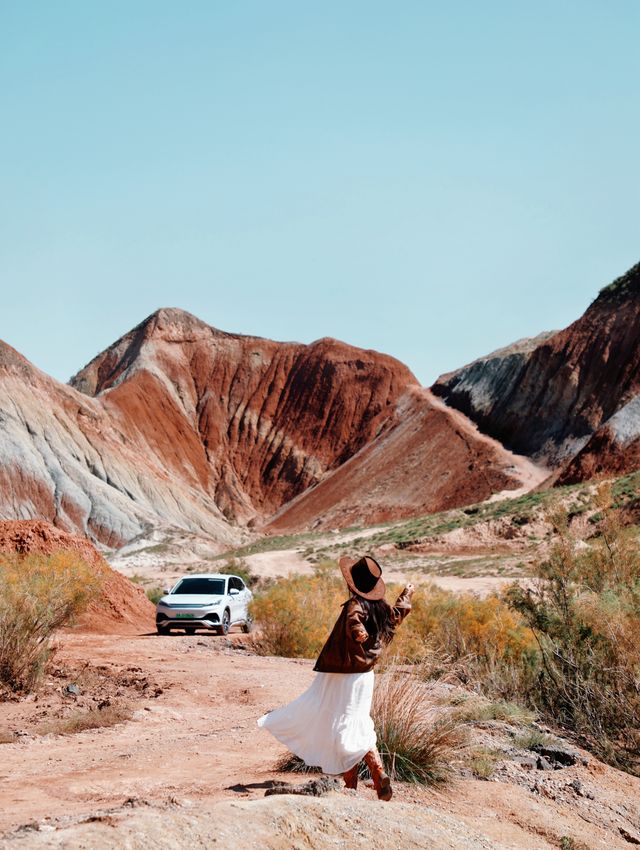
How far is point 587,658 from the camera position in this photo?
33.5 ft

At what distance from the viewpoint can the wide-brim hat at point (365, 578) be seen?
6512mm

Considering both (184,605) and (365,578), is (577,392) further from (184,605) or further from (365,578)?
(365,578)

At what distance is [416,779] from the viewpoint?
7004 millimetres

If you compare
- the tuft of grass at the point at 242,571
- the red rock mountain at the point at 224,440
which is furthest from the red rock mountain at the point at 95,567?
the red rock mountain at the point at 224,440

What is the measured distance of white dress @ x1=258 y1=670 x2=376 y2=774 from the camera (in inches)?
242

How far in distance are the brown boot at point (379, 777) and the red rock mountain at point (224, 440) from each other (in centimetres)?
5655

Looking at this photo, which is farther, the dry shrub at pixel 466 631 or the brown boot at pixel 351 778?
the dry shrub at pixel 466 631

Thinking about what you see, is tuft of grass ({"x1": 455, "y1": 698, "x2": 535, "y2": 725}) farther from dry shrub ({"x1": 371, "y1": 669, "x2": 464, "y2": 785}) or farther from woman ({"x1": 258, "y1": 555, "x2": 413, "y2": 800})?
woman ({"x1": 258, "y1": 555, "x2": 413, "y2": 800})

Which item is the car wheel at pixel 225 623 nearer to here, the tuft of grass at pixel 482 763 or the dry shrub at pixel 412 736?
the tuft of grass at pixel 482 763

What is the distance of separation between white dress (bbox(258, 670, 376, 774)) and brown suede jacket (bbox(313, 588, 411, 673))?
57mm

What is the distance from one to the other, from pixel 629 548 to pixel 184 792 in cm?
890

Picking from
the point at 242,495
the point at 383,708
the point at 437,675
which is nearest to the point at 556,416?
the point at 242,495

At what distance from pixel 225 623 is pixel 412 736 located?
13.2m

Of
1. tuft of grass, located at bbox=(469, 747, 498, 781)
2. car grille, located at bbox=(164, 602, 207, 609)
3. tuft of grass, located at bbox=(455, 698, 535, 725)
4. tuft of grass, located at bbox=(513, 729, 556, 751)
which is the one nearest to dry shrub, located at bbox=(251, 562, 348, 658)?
car grille, located at bbox=(164, 602, 207, 609)
